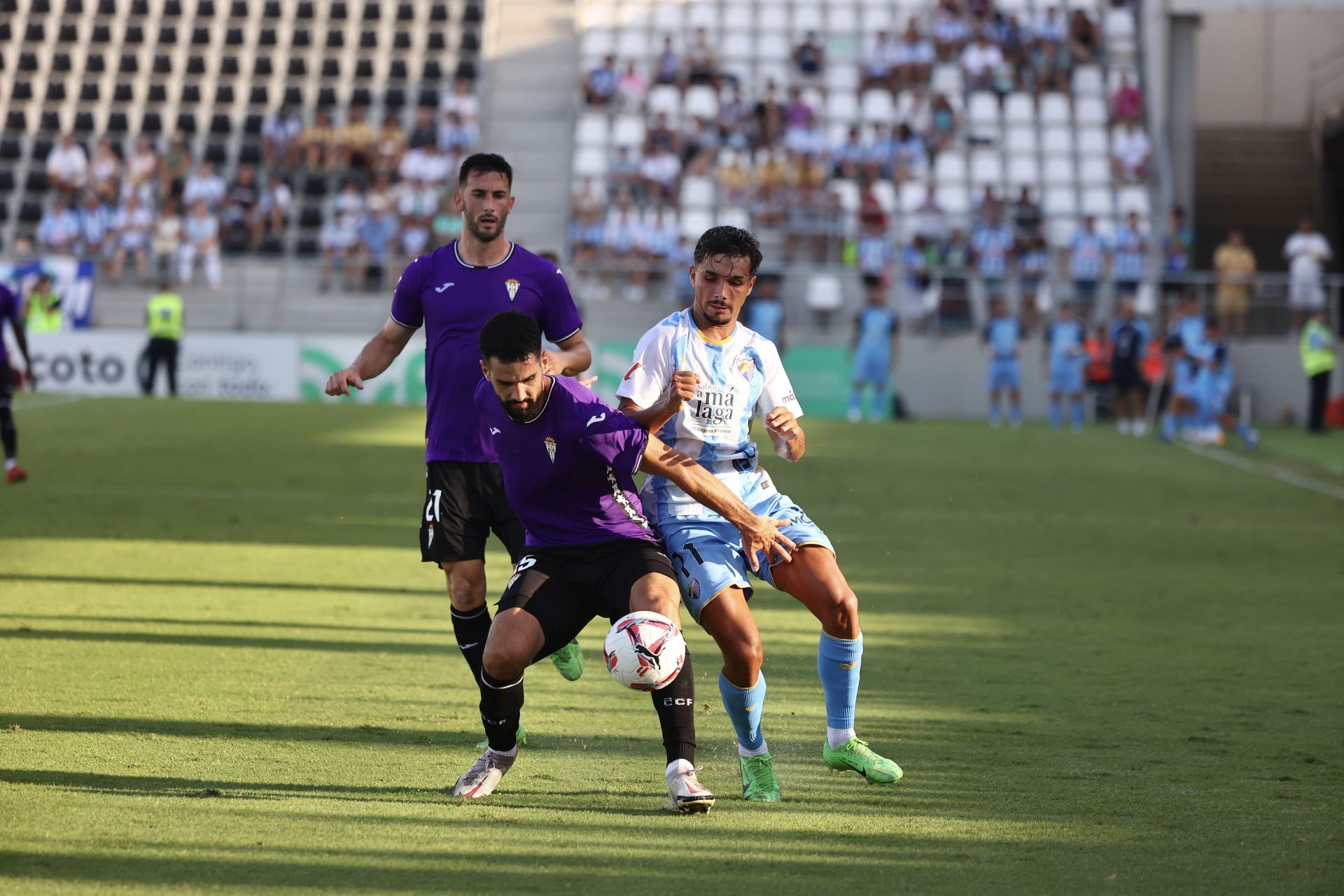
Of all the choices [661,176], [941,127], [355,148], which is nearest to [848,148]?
[941,127]

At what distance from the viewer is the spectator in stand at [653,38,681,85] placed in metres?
33.6

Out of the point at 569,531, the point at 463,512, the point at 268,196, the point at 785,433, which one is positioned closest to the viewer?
the point at 569,531

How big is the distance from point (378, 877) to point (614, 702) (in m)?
2.78

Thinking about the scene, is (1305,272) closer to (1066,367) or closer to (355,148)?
(1066,367)

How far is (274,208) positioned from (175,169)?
2.44 m

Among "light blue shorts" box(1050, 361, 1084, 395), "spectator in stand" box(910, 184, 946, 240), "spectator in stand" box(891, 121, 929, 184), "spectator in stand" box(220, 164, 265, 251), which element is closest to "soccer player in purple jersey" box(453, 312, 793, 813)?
"light blue shorts" box(1050, 361, 1084, 395)

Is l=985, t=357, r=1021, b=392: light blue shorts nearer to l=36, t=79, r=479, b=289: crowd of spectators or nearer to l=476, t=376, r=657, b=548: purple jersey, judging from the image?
l=36, t=79, r=479, b=289: crowd of spectators

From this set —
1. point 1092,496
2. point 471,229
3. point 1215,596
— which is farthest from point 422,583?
point 1092,496

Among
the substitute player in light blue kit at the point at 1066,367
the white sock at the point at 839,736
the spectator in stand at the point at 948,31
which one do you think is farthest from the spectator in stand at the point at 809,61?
the white sock at the point at 839,736

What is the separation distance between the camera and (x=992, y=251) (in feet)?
96.0

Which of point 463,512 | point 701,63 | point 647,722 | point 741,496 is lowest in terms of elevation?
point 647,722

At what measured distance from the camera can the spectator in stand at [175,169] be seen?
31344mm

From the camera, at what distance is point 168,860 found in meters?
4.70

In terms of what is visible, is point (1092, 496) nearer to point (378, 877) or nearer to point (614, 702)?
point (614, 702)
